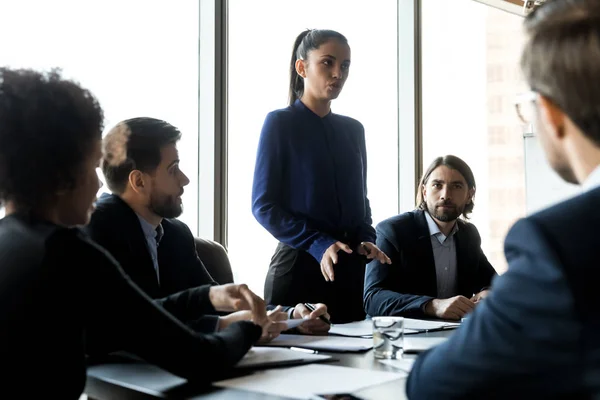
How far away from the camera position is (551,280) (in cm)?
80

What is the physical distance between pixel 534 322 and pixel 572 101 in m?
0.31

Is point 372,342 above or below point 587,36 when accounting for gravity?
below

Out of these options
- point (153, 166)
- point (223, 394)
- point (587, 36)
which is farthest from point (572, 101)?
point (153, 166)

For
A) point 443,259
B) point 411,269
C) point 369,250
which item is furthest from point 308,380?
point 443,259

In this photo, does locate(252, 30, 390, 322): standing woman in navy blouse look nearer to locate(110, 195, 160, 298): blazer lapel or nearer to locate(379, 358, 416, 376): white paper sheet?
locate(110, 195, 160, 298): blazer lapel

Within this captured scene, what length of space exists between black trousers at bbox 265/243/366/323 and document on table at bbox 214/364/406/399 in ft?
3.47

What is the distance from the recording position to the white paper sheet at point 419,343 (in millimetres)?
1698

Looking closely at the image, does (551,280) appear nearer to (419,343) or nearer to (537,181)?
(419,343)

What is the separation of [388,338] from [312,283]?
0.89 meters

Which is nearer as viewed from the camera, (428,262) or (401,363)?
(401,363)

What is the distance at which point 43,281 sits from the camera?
3.63 feet

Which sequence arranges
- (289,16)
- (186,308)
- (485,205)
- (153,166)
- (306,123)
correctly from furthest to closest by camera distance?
(485,205), (289,16), (306,123), (153,166), (186,308)

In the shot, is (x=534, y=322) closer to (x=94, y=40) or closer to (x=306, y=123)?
(x=306, y=123)

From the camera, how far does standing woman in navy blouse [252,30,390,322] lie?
249 cm
